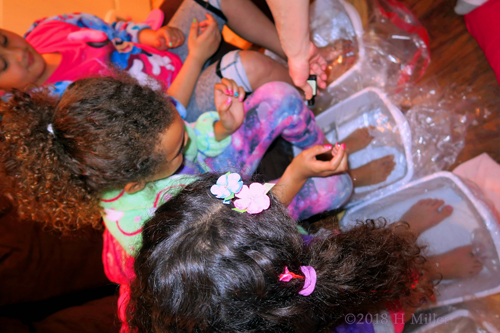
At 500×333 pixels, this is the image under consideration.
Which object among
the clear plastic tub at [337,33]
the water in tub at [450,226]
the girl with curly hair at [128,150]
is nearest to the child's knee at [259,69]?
the girl with curly hair at [128,150]

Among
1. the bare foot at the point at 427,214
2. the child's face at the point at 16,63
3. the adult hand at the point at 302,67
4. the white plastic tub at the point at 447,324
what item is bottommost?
the white plastic tub at the point at 447,324

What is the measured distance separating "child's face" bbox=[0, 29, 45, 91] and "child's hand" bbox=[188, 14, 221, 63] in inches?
20.4

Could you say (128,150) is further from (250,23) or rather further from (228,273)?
(250,23)

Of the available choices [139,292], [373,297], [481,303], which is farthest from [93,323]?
[481,303]

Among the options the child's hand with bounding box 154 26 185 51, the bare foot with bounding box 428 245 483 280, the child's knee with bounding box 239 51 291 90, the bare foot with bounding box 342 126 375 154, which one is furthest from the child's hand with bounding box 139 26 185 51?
the bare foot with bounding box 428 245 483 280

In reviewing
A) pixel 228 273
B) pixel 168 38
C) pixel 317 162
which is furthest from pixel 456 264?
pixel 168 38

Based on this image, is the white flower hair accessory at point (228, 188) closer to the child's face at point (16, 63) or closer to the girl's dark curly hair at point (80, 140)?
the girl's dark curly hair at point (80, 140)

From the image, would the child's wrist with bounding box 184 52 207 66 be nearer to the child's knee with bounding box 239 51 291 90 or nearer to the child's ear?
the child's knee with bounding box 239 51 291 90

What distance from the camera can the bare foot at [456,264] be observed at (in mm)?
890

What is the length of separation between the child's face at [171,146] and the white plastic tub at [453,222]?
2.13ft

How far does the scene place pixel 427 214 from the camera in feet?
3.14

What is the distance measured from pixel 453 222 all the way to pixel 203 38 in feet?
3.58

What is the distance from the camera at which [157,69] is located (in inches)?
42.0

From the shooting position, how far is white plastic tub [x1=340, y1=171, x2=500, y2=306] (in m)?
0.86
